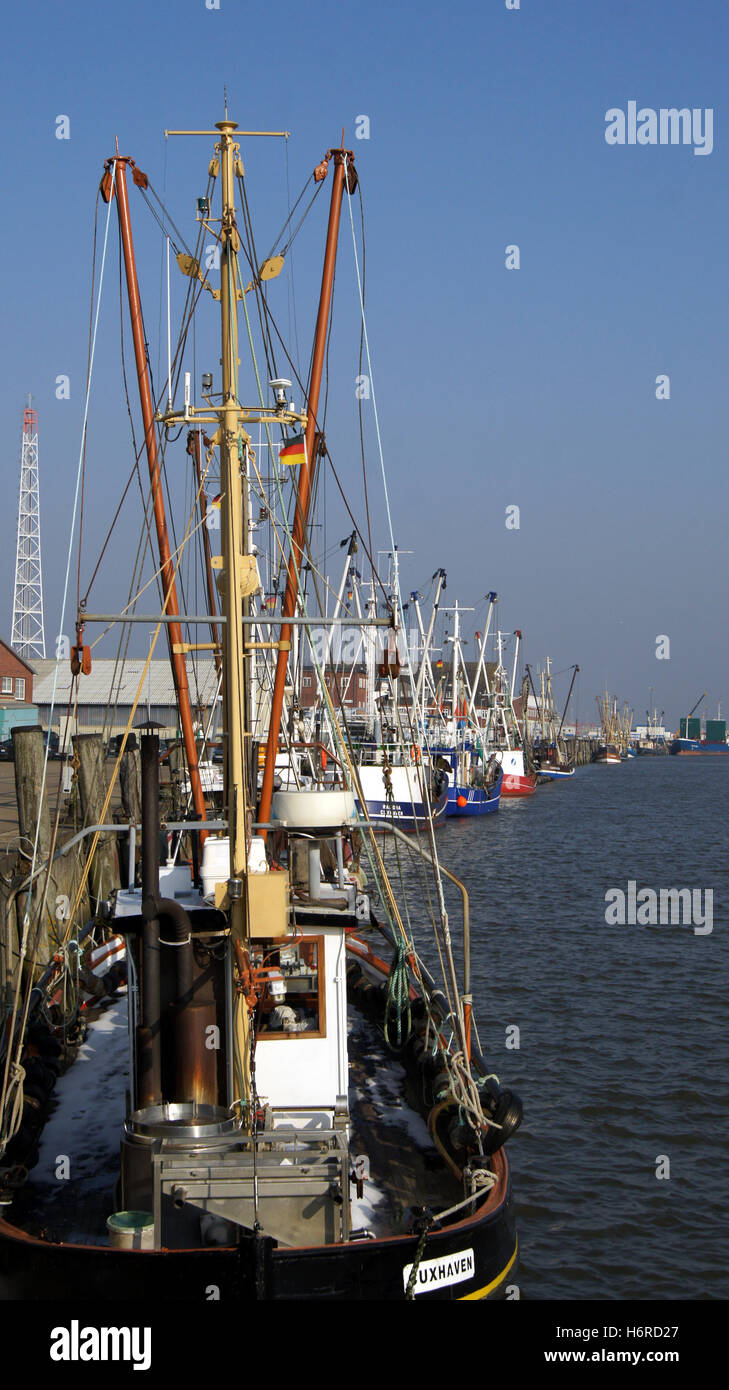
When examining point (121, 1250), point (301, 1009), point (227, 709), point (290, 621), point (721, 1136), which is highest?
point (290, 621)

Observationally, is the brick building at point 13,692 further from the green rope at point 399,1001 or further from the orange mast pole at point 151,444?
the green rope at point 399,1001

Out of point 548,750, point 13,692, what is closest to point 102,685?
point 13,692

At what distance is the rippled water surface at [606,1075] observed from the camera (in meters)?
15.7

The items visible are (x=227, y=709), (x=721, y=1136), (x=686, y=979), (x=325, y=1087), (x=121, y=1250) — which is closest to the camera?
(x=121, y=1250)

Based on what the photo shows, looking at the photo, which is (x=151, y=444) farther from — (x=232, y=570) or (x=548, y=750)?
(x=548, y=750)

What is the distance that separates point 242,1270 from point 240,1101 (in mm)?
1646

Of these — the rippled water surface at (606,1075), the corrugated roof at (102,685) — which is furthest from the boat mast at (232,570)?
the corrugated roof at (102,685)

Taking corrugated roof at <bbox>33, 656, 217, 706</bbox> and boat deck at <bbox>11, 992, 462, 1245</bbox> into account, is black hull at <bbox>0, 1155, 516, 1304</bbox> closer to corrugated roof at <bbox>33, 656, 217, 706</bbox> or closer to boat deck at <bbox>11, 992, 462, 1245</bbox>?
boat deck at <bbox>11, 992, 462, 1245</bbox>

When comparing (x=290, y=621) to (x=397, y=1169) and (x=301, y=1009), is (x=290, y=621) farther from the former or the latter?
(x=397, y=1169)

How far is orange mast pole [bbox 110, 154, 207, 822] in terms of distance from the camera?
17.6 meters
